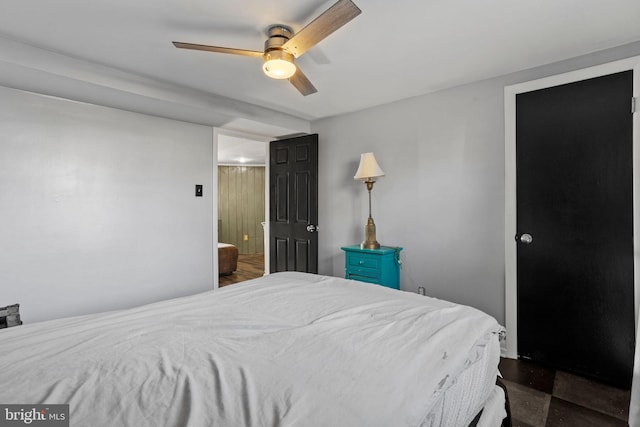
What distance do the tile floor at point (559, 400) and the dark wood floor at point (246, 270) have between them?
374 cm

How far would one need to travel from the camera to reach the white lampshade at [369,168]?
3052 millimetres

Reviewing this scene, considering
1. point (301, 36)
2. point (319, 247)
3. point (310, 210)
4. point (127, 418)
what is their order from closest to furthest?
point (127, 418) → point (301, 36) → point (310, 210) → point (319, 247)

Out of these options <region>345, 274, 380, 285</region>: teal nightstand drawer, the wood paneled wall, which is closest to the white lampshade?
<region>345, 274, 380, 285</region>: teal nightstand drawer

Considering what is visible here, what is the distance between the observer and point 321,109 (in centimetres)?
348

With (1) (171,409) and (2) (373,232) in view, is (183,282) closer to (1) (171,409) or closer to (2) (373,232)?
(2) (373,232)

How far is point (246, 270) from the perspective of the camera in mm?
5812

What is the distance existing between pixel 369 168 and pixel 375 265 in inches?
35.6

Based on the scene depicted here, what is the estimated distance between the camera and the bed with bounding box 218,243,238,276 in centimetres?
522

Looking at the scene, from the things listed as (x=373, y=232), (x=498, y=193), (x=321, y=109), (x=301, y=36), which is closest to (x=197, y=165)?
(x=321, y=109)

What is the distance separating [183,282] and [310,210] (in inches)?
60.3

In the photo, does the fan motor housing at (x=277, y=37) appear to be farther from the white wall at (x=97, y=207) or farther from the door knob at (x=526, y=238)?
the door knob at (x=526, y=238)

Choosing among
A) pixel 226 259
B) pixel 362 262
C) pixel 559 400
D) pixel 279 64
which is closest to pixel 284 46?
pixel 279 64

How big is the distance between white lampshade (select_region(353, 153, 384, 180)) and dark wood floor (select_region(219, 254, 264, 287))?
2.79 m

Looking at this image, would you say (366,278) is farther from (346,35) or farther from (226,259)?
(226,259)
